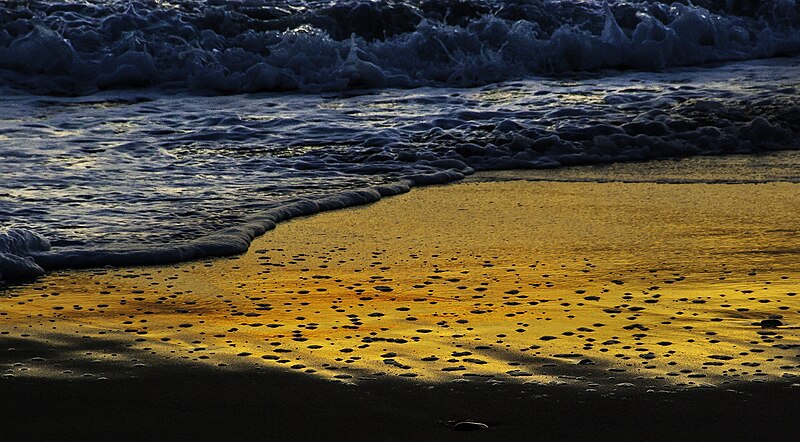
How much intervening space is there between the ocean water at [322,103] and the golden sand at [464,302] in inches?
17.6

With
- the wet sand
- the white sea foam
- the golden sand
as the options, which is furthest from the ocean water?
the wet sand

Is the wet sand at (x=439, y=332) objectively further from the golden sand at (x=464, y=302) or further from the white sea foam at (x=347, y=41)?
the white sea foam at (x=347, y=41)

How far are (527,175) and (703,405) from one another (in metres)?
3.90

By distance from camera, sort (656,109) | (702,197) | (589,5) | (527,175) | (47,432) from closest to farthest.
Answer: (47,432), (702,197), (527,175), (656,109), (589,5)

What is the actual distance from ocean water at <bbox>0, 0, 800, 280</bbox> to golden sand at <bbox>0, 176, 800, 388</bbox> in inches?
17.6

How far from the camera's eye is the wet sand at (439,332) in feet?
9.50

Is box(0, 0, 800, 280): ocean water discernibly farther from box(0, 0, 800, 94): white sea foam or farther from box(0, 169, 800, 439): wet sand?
box(0, 169, 800, 439): wet sand

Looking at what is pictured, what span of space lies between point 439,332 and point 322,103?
235 inches

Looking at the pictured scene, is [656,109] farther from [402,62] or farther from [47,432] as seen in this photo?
[47,432]

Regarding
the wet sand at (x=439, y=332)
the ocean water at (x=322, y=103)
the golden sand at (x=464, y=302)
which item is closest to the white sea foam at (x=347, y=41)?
the ocean water at (x=322, y=103)

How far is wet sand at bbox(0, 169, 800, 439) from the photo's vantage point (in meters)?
2.89

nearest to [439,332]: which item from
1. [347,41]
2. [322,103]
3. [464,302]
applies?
[464,302]

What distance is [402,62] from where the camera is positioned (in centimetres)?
1130

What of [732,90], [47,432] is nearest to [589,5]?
[732,90]
